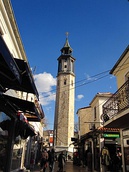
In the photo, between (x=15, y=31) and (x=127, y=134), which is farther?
(x=15, y=31)

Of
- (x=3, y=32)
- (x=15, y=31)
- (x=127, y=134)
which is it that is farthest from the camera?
(x=15, y=31)

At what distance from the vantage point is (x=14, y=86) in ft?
16.5

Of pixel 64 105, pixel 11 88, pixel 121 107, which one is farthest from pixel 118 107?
pixel 64 105

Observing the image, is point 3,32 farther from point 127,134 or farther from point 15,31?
point 127,134

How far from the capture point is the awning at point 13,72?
307cm

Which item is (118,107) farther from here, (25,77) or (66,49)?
(66,49)

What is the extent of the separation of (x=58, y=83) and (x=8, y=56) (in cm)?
4804

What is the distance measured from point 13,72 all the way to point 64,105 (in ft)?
145

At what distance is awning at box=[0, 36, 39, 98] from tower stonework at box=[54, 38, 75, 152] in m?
38.3

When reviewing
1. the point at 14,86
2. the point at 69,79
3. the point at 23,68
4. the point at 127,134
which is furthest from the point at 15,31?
the point at 69,79

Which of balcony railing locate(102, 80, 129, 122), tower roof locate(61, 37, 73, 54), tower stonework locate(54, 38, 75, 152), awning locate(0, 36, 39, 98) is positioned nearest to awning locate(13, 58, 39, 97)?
awning locate(0, 36, 39, 98)

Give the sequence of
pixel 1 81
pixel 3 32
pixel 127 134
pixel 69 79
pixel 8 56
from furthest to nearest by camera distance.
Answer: pixel 69 79
pixel 127 134
pixel 3 32
pixel 1 81
pixel 8 56

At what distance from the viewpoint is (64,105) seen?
1857 inches

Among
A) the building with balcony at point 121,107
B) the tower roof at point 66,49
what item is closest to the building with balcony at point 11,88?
the building with balcony at point 121,107
